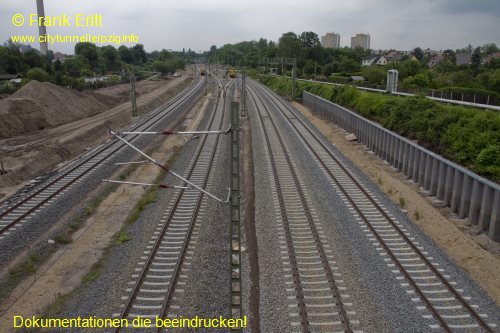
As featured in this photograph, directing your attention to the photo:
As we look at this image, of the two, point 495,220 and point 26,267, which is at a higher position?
point 495,220

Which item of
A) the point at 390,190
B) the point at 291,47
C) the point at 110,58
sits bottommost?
the point at 390,190

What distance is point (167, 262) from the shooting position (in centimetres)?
1393

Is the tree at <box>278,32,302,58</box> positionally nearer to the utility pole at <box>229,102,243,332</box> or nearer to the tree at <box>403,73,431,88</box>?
the tree at <box>403,73,431,88</box>

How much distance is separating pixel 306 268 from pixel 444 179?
968 centimetres

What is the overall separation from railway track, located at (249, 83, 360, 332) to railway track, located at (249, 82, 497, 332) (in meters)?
1.79

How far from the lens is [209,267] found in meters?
13.6

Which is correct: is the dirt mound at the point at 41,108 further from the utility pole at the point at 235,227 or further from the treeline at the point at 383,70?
the utility pole at the point at 235,227

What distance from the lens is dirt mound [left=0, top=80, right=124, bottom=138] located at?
40750mm

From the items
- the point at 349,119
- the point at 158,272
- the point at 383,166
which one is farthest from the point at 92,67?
the point at 158,272

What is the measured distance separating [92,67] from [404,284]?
141m

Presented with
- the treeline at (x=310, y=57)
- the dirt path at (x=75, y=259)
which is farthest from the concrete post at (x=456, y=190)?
the treeline at (x=310, y=57)

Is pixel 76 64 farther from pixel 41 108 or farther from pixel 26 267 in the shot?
pixel 26 267

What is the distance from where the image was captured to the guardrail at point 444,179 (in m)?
15.9

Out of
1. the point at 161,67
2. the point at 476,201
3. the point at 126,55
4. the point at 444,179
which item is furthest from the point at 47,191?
the point at 126,55
